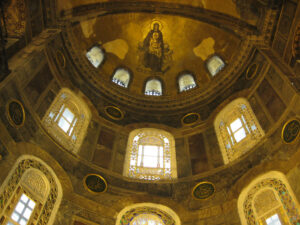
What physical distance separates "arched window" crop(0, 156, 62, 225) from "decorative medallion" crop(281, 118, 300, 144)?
6.76m

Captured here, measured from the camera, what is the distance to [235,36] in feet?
47.3

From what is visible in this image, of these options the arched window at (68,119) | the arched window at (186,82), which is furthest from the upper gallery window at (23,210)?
the arched window at (186,82)

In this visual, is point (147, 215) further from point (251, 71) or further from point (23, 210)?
point (251, 71)

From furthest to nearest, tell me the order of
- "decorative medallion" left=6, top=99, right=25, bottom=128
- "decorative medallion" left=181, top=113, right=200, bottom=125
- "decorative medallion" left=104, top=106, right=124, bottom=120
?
"decorative medallion" left=181, top=113, right=200, bottom=125 < "decorative medallion" left=104, top=106, right=124, bottom=120 < "decorative medallion" left=6, top=99, right=25, bottom=128

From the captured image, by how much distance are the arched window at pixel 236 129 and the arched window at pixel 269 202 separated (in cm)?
172

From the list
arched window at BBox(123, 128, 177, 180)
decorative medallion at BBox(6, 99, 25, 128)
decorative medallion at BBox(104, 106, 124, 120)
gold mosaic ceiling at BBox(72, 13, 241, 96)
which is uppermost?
gold mosaic ceiling at BBox(72, 13, 241, 96)

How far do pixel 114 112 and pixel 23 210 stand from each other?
6610mm

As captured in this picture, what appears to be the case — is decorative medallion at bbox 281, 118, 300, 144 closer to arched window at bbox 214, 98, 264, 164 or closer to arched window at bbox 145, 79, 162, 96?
arched window at bbox 214, 98, 264, 164

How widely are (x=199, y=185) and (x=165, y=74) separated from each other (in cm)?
802

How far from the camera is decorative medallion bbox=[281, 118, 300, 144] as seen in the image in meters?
8.75

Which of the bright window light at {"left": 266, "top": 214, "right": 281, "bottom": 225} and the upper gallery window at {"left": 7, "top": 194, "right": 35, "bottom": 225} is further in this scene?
the bright window light at {"left": 266, "top": 214, "right": 281, "bottom": 225}

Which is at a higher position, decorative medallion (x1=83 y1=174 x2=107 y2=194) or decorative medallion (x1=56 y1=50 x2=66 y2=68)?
decorative medallion (x1=56 y1=50 x2=66 y2=68)

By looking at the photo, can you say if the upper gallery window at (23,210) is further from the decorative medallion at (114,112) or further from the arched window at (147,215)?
the decorative medallion at (114,112)

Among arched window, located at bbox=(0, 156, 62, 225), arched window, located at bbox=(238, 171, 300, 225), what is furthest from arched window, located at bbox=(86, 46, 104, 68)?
arched window, located at bbox=(238, 171, 300, 225)
